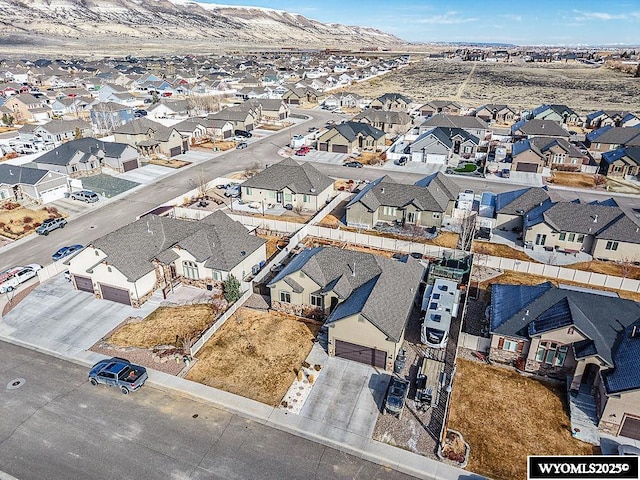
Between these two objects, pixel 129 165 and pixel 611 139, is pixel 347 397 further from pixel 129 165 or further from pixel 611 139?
pixel 611 139

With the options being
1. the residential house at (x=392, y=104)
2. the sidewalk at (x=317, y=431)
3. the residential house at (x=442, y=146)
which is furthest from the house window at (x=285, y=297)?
the residential house at (x=392, y=104)

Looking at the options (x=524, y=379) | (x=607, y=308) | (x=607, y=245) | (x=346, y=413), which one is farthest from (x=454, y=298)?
(x=607, y=245)

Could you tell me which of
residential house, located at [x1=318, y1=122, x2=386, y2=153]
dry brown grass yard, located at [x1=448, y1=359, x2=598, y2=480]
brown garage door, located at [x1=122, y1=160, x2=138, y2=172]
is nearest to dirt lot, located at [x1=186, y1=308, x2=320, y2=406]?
dry brown grass yard, located at [x1=448, y1=359, x2=598, y2=480]

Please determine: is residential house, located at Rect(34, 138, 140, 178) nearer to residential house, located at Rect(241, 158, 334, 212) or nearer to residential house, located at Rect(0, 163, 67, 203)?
residential house, located at Rect(0, 163, 67, 203)

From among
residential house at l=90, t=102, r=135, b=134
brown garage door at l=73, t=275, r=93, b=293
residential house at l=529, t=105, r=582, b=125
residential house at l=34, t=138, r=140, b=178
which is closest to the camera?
brown garage door at l=73, t=275, r=93, b=293

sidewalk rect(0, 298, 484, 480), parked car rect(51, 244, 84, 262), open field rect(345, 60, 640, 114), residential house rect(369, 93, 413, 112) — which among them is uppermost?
open field rect(345, 60, 640, 114)

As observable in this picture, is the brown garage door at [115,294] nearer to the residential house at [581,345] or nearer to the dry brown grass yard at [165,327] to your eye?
the dry brown grass yard at [165,327]

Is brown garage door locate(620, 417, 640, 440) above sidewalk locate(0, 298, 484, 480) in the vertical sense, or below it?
above

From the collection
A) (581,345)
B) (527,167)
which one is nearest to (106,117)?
(527,167)
